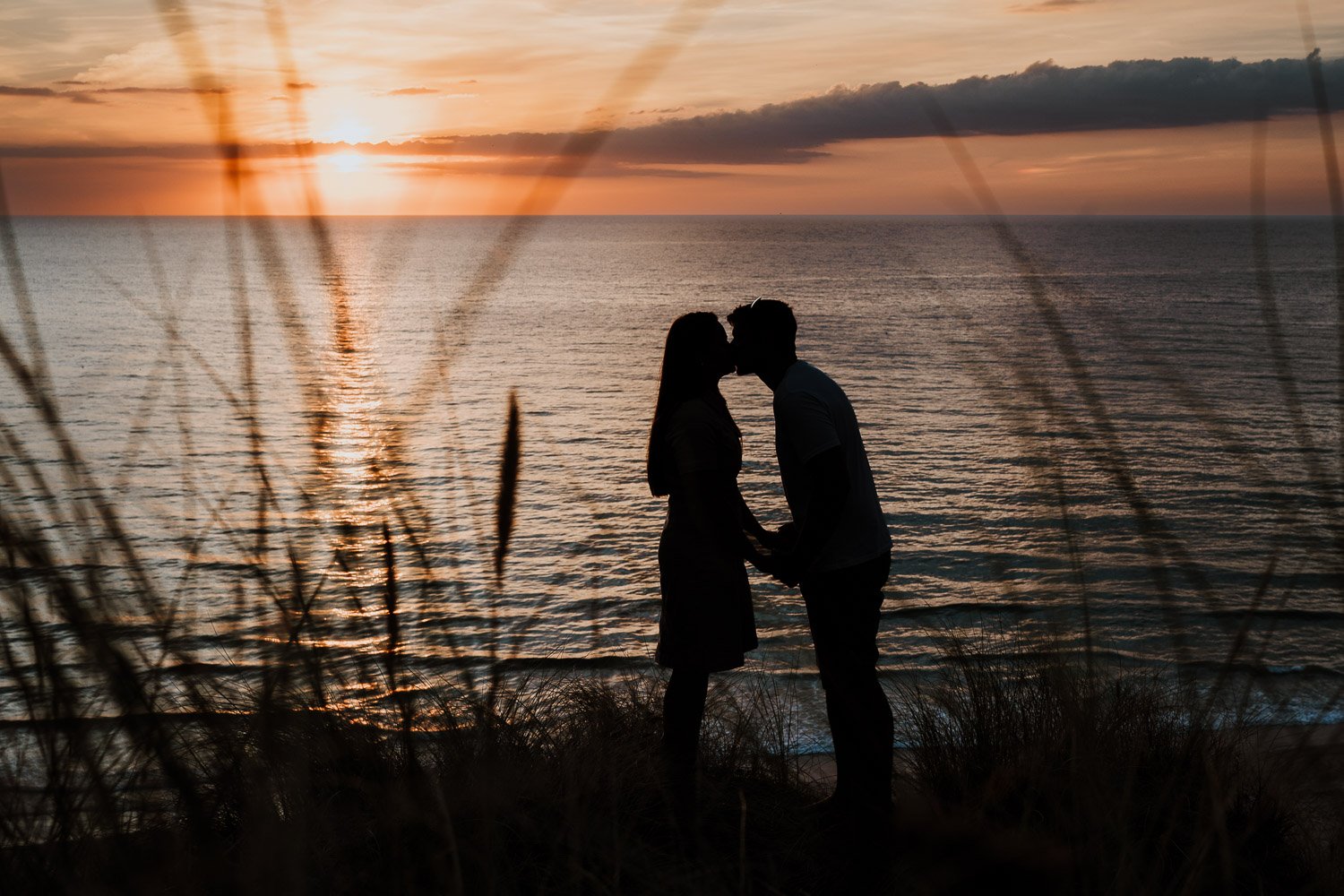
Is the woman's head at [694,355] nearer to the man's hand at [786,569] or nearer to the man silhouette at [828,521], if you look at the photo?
the man silhouette at [828,521]

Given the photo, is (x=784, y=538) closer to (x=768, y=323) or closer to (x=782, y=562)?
(x=782, y=562)

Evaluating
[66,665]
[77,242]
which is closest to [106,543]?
[66,665]

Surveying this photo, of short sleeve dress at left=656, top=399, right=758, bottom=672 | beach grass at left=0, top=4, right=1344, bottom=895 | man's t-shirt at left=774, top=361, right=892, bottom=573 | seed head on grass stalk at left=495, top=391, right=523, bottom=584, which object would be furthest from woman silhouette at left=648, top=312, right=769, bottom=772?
seed head on grass stalk at left=495, top=391, right=523, bottom=584

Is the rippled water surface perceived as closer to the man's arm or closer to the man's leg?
the man's leg

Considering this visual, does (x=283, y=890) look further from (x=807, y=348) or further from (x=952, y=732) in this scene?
(x=807, y=348)

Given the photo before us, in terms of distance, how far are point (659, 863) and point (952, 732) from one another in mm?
1605

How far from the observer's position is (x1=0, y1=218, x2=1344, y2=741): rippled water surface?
1717 mm

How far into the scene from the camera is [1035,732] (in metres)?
3.50

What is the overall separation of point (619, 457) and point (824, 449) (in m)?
17.2

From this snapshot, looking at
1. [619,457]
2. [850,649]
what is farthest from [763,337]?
[619,457]

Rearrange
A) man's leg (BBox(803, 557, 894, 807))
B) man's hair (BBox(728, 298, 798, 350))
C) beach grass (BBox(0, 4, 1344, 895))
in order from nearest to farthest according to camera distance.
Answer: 1. beach grass (BBox(0, 4, 1344, 895))
2. man's leg (BBox(803, 557, 894, 807))
3. man's hair (BBox(728, 298, 798, 350))

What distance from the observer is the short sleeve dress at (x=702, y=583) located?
391 centimetres

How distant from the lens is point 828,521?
12.2 feet

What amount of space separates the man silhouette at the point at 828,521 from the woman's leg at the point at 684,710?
48 centimetres
